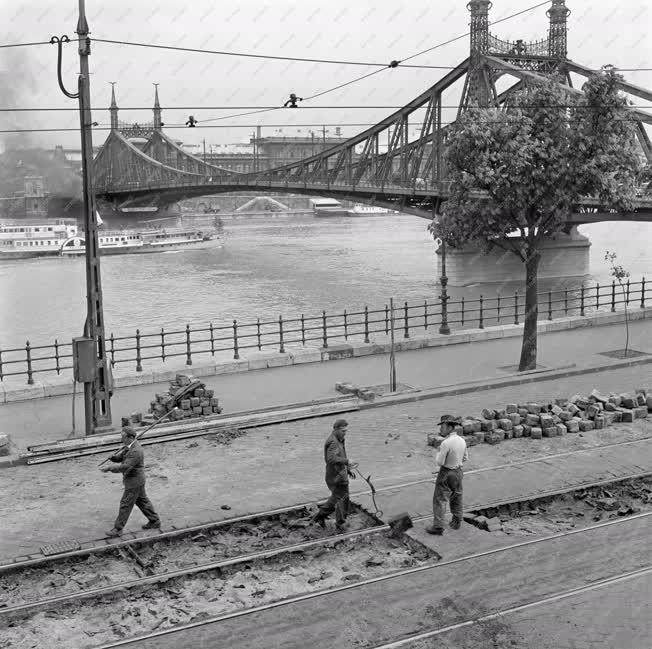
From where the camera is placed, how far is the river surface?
40.5 meters

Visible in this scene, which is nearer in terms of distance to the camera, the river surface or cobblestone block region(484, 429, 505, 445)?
cobblestone block region(484, 429, 505, 445)

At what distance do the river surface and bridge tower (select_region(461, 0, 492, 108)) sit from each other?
451 inches

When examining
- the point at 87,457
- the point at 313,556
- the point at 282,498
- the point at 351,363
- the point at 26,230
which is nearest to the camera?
the point at 313,556

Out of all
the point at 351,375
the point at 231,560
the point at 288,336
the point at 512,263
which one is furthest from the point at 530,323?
the point at 512,263

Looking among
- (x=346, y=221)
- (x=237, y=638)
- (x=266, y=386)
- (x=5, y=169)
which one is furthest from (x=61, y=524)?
(x=346, y=221)

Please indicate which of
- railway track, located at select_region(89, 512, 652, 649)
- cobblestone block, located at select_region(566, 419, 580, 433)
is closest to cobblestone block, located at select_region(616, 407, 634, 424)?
cobblestone block, located at select_region(566, 419, 580, 433)

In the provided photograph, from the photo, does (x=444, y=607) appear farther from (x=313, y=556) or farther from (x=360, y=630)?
(x=313, y=556)

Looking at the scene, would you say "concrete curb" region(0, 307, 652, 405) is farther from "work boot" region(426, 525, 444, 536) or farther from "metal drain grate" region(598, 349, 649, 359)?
"work boot" region(426, 525, 444, 536)

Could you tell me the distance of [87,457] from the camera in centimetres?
1365

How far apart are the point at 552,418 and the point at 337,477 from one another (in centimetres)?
521

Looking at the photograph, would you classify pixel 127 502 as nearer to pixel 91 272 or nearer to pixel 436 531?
pixel 436 531

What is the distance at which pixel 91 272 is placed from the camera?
15.0m

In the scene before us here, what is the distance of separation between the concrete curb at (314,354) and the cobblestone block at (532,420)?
7382mm

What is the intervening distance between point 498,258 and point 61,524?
151ft
